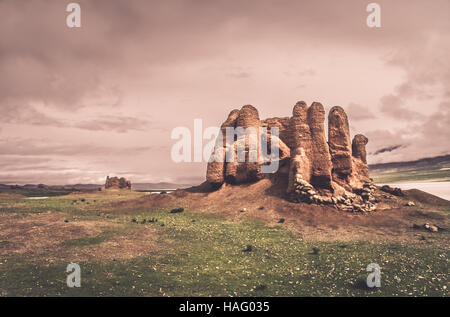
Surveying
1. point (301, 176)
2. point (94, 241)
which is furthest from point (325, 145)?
point (94, 241)

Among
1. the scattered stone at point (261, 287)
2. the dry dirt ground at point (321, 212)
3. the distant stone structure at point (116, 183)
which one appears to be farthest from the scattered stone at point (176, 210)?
the distant stone structure at point (116, 183)

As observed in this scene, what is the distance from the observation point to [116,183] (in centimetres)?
11288

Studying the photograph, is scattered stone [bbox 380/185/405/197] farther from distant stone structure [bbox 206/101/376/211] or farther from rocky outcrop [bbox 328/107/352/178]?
rocky outcrop [bbox 328/107/352/178]

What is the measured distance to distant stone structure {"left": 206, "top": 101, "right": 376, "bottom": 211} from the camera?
147ft

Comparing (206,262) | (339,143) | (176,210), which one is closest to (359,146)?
(339,143)

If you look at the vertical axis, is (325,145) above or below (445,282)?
above

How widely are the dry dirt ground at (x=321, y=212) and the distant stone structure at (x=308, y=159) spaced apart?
2443 millimetres

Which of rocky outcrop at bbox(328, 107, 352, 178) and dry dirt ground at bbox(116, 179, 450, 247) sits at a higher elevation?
rocky outcrop at bbox(328, 107, 352, 178)

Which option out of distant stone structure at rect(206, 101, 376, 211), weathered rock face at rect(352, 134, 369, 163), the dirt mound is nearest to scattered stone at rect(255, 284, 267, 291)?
distant stone structure at rect(206, 101, 376, 211)

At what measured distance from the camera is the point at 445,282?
19.0 m

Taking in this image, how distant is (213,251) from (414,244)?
2265 cm

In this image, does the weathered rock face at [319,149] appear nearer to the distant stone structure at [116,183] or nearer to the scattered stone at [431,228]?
the scattered stone at [431,228]

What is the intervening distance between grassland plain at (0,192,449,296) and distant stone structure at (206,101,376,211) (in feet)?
44.1

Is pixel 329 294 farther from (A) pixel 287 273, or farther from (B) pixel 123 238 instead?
(B) pixel 123 238
